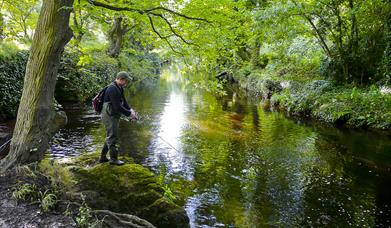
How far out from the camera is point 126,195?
6.09 metres

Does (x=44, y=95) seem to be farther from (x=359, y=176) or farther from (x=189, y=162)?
(x=359, y=176)

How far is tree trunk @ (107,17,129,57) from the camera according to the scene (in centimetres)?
2156

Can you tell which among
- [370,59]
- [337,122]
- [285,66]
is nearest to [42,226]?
[337,122]

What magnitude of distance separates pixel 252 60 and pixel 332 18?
14.9 metres

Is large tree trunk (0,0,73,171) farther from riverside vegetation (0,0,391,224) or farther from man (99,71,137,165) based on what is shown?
man (99,71,137,165)

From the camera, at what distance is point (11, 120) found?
1290cm

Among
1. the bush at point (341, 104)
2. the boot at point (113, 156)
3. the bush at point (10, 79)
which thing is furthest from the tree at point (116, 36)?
the boot at point (113, 156)

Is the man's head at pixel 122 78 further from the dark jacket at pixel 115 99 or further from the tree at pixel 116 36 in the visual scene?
the tree at pixel 116 36

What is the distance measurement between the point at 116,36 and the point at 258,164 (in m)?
16.7

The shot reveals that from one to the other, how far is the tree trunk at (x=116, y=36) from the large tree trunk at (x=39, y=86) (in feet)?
48.7

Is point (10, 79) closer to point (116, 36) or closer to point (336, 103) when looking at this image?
point (116, 36)

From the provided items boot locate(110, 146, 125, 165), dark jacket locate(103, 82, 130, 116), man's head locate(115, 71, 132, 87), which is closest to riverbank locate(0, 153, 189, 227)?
boot locate(110, 146, 125, 165)

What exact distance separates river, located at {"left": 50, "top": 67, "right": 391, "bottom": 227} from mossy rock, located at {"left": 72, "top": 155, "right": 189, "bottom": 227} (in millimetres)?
628

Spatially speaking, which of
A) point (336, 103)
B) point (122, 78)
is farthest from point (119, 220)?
point (336, 103)
